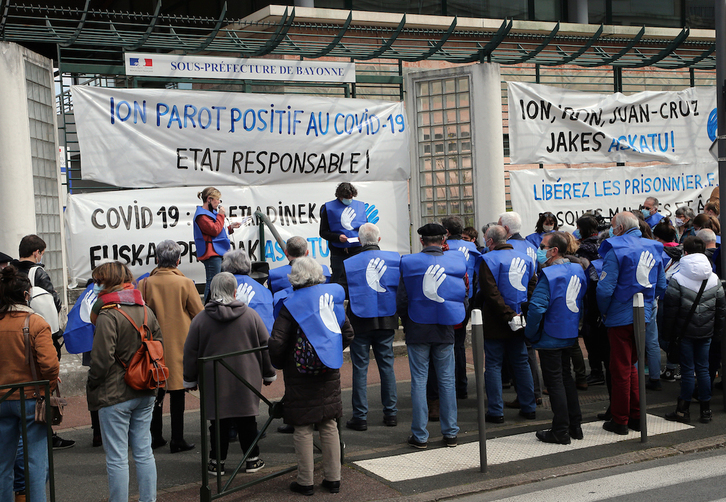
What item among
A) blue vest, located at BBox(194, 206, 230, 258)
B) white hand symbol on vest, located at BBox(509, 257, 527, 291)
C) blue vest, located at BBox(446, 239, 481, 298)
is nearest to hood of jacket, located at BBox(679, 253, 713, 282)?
white hand symbol on vest, located at BBox(509, 257, 527, 291)

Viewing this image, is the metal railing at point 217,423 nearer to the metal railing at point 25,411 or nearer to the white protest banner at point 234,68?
the metal railing at point 25,411

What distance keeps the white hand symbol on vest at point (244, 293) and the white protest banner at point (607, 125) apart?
690 cm

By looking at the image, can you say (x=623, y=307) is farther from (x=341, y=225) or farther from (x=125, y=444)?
(x=125, y=444)

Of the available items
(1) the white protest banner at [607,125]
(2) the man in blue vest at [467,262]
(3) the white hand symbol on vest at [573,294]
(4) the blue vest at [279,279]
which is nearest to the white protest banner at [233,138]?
(1) the white protest banner at [607,125]

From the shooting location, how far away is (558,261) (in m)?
6.44

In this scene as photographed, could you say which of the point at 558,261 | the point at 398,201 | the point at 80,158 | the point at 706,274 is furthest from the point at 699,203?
the point at 80,158

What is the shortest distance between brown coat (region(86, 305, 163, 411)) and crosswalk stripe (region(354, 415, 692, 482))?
2.08 m

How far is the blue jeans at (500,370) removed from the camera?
704 cm

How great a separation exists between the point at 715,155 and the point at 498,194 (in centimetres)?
421

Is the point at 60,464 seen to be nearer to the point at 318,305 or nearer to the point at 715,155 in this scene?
the point at 318,305

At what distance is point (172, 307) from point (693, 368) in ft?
15.6

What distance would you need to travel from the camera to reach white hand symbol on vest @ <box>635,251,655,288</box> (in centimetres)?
664

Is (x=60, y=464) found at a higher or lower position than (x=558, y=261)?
lower

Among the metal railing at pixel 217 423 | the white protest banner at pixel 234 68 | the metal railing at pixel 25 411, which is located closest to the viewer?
the metal railing at pixel 25 411
